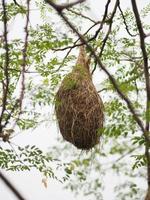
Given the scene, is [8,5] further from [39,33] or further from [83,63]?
[83,63]

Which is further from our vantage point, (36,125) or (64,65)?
(36,125)

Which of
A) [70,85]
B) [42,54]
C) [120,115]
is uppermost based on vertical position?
[42,54]

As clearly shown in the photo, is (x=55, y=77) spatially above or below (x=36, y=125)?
above

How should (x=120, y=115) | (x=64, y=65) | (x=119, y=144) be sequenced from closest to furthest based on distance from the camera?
(x=119, y=144)
(x=120, y=115)
(x=64, y=65)

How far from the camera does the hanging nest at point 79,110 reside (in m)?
2.66

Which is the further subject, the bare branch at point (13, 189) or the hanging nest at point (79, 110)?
the hanging nest at point (79, 110)

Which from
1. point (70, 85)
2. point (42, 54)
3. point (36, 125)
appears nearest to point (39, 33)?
point (42, 54)

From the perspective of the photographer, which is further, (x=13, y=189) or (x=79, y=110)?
(x=79, y=110)

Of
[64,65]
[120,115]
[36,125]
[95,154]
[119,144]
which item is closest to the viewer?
[119,144]

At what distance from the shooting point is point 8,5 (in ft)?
10.7

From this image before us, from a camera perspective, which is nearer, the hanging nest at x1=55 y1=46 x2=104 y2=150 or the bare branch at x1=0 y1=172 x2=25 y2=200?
the bare branch at x1=0 y1=172 x2=25 y2=200

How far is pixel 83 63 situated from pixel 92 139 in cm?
49

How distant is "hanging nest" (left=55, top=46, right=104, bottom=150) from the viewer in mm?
2658

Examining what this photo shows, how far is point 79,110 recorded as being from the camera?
8.76 ft
